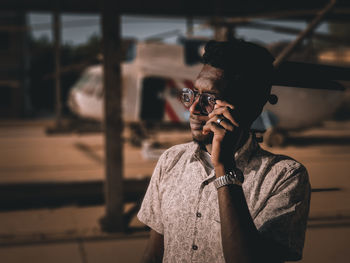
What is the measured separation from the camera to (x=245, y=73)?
4.70 feet

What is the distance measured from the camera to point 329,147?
13.0 m

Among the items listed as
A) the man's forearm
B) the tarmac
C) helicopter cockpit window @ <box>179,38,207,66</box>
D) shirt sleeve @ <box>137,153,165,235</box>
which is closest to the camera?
the man's forearm

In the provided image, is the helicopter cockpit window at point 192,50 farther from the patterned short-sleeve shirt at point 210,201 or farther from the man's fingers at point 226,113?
the man's fingers at point 226,113

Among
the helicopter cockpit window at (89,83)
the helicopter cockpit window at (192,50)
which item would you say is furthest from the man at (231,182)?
the helicopter cockpit window at (89,83)

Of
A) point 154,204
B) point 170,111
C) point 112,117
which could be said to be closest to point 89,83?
point 170,111

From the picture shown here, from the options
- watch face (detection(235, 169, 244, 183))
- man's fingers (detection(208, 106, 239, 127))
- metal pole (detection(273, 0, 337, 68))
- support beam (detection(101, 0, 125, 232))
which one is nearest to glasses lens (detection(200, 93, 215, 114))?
man's fingers (detection(208, 106, 239, 127))

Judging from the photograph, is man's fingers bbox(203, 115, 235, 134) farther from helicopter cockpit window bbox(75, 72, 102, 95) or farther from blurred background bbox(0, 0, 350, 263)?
helicopter cockpit window bbox(75, 72, 102, 95)

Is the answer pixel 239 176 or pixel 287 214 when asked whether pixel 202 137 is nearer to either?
pixel 239 176

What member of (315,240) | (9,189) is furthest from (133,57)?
(315,240)

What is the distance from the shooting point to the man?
A: 51.6 inches

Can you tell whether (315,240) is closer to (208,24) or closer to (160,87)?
(208,24)

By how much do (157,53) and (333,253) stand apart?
10.3 m

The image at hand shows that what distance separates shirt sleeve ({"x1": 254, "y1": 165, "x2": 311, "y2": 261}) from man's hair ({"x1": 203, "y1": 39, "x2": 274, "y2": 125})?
0.88 ft

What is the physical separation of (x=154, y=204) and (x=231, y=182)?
0.50 m
